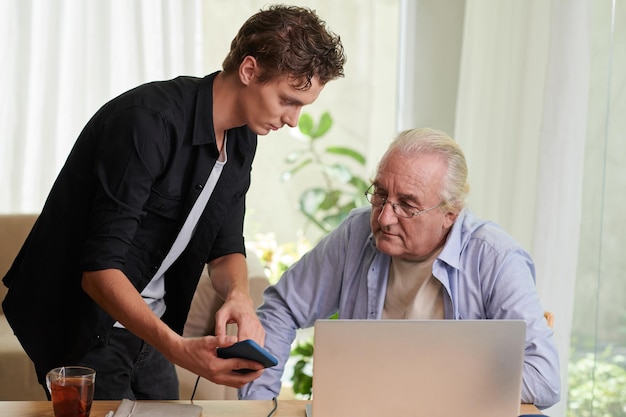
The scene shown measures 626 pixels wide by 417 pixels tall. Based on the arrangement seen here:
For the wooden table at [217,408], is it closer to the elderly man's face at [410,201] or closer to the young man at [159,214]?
the young man at [159,214]

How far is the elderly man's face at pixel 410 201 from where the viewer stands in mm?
1979

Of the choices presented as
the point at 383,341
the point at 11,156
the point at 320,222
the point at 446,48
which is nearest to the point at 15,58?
the point at 11,156

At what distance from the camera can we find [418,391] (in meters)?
1.46

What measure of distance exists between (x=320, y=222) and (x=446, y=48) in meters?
1.17

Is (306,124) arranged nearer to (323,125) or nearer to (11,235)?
(323,125)

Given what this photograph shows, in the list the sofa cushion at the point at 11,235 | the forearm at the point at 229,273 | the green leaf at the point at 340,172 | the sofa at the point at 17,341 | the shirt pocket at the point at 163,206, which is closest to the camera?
the shirt pocket at the point at 163,206

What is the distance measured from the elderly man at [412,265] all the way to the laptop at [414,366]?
408 millimetres

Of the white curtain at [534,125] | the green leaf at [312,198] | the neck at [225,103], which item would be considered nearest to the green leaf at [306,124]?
the green leaf at [312,198]

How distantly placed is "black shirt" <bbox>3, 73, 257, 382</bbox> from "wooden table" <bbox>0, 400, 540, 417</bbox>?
0.71 feet

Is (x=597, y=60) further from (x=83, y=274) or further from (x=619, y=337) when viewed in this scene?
(x=83, y=274)

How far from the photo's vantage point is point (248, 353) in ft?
4.87

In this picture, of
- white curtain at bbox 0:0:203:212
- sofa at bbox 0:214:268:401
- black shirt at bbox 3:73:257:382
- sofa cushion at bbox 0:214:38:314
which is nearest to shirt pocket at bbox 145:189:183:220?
black shirt at bbox 3:73:257:382

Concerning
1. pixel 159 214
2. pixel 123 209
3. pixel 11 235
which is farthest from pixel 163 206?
pixel 11 235

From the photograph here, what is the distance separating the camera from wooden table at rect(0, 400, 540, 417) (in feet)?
5.23
